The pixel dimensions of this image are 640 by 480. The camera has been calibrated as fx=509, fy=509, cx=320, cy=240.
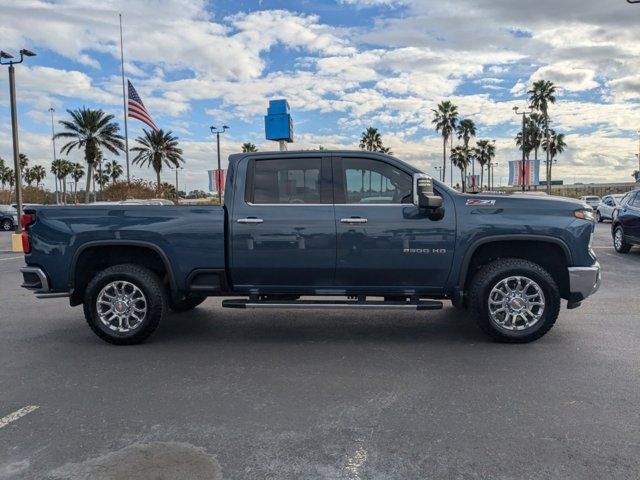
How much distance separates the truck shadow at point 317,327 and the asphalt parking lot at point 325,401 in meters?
0.04

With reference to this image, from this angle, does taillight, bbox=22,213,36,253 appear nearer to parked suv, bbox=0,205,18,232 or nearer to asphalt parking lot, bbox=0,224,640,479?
asphalt parking lot, bbox=0,224,640,479

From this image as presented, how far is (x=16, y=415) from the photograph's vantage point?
3793mm

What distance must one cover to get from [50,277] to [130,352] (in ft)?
4.05

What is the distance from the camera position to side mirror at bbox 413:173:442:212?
4977mm

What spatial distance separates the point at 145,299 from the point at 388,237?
2697 mm

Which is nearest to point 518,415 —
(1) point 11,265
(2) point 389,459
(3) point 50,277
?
(2) point 389,459

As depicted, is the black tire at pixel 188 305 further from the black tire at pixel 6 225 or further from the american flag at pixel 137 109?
the black tire at pixel 6 225

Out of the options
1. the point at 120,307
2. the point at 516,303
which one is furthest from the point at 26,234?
the point at 516,303

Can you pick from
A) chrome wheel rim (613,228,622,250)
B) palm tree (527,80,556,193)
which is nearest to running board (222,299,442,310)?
chrome wheel rim (613,228,622,250)

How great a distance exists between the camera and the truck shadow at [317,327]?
5754 millimetres

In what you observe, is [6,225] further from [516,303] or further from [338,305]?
[516,303]

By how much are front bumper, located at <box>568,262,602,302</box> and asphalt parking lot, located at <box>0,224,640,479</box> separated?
0.59 metres

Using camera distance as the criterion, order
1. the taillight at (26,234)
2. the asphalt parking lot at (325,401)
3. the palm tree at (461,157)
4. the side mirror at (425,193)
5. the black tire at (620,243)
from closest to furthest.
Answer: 1. the asphalt parking lot at (325,401)
2. the side mirror at (425,193)
3. the taillight at (26,234)
4. the black tire at (620,243)
5. the palm tree at (461,157)

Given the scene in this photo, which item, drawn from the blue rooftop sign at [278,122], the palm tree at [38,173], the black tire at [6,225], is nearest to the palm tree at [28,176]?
the palm tree at [38,173]
